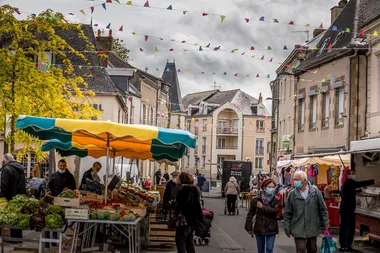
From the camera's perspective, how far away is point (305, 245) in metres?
11.2

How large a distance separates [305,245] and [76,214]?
3762 mm

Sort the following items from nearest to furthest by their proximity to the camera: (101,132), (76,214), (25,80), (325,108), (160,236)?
(76,214)
(101,132)
(160,236)
(25,80)
(325,108)

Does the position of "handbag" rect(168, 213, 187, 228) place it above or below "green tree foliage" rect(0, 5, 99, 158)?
below

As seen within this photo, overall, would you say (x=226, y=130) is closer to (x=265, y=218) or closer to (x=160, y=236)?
(x=160, y=236)

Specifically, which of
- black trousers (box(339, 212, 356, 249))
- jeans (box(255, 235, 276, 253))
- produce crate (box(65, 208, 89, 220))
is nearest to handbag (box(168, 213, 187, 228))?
jeans (box(255, 235, 276, 253))

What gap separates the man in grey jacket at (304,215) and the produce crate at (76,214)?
329 cm

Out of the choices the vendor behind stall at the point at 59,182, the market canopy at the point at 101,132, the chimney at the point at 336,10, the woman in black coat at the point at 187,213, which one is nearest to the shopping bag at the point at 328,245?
the woman in black coat at the point at 187,213

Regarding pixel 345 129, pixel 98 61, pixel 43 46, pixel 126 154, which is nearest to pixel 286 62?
pixel 98 61

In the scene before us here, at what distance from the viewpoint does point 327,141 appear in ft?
112

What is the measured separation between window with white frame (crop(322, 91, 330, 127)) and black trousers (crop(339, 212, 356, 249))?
60.8 ft

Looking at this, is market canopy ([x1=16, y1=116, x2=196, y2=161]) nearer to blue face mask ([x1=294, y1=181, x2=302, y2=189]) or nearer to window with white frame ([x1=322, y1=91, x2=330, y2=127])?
blue face mask ([x1=294, y1=181, x2=302, y2=189])

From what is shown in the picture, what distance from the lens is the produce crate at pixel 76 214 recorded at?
11.6m

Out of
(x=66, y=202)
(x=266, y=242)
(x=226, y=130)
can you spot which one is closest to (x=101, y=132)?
(x=66, y=202)

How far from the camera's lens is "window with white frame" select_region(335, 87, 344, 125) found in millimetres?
Result: 32219
